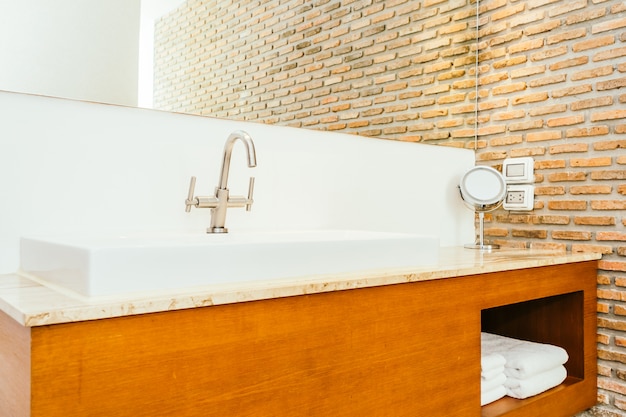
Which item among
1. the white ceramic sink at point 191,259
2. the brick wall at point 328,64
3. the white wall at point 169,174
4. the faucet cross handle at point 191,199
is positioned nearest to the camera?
the white ceramic sink at point 191,259

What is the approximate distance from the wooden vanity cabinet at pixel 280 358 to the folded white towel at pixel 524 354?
Result: 0.11 metres

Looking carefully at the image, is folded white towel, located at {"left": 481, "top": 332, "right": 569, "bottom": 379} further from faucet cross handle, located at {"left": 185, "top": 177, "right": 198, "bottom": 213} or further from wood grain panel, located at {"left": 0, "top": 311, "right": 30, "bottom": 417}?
wood grain panel, located at {"left": 0, "top": 311, "right": 30, "bottom": 417}

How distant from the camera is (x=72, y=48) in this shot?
4.85ft

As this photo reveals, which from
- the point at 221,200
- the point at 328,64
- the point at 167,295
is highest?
the point at 328,64

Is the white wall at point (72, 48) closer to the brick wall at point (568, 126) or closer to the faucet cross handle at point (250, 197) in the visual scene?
the faucet cross handle at point (250, 197)

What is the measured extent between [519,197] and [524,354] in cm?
71

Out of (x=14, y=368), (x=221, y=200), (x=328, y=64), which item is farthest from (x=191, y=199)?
(x=328, y=64)

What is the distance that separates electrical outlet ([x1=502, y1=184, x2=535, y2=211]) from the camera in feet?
7.52

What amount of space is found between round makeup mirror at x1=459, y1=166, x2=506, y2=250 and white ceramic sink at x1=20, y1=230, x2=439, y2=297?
2.71ft

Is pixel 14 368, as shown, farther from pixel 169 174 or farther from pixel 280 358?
pixel 169 174

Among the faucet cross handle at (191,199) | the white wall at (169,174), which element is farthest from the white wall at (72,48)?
the faucet cross handle at (191,199)

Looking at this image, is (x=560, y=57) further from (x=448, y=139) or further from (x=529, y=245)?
(x=529, y=245)

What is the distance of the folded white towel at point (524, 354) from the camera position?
1.85 metres

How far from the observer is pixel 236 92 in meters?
1.81
